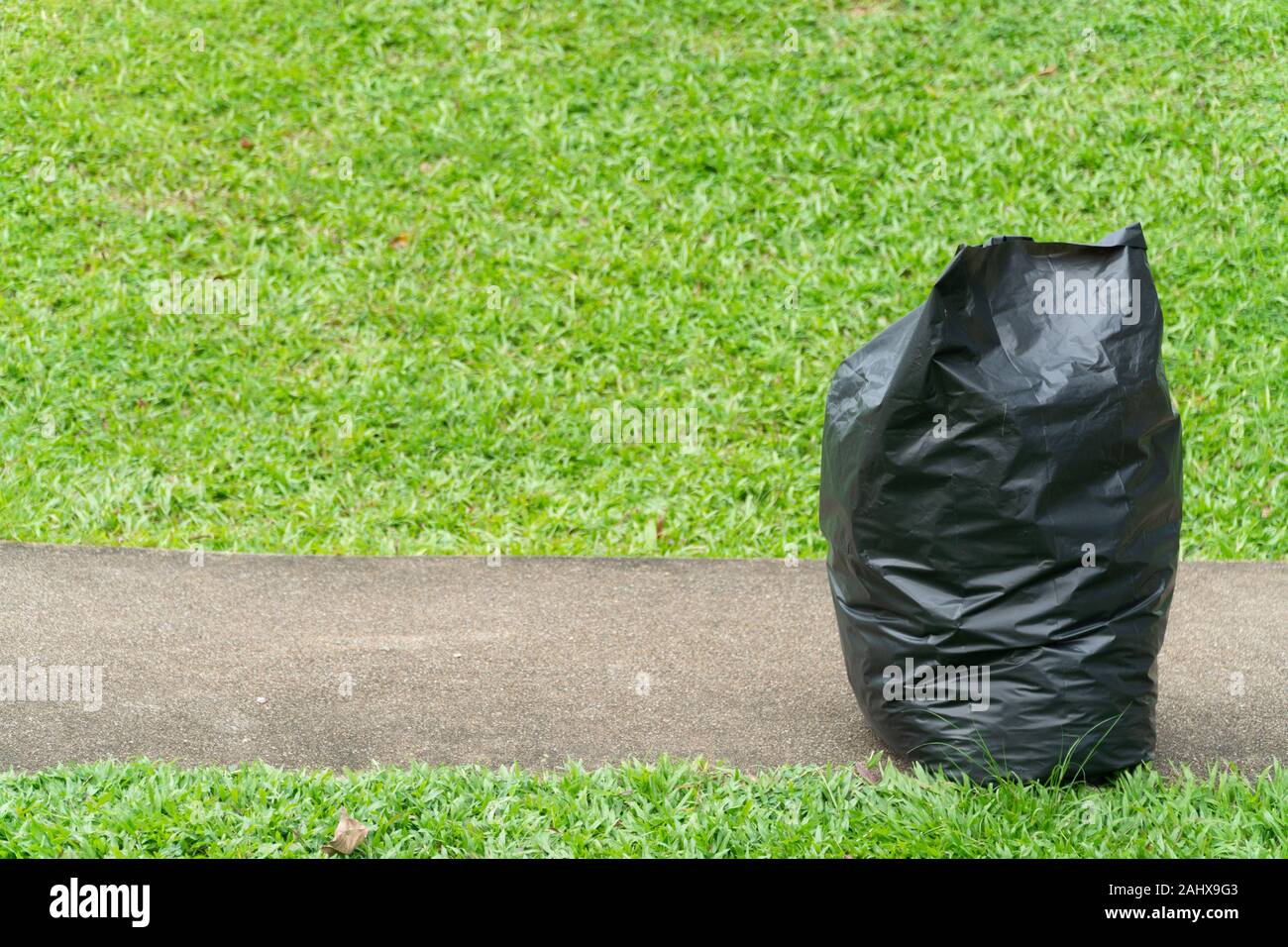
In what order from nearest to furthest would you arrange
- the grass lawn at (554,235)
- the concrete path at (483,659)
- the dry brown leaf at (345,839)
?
the dry brown leaf at (345,839) → the concrete path at (483,659) → the grass lawn at (554,235)

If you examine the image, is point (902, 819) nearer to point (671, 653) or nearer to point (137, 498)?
point (671, 653)

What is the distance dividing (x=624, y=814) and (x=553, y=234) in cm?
470

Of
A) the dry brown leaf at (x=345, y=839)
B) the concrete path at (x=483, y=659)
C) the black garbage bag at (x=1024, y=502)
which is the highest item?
the black garbage bag at (x=1024, y=502)

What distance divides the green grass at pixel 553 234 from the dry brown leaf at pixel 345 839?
258 centimetres

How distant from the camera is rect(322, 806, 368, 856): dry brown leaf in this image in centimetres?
296

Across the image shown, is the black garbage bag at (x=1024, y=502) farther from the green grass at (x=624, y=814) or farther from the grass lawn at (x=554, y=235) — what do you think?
the grass lawn at (x=554, y=235)

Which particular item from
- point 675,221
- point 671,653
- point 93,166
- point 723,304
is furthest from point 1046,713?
point 93,166

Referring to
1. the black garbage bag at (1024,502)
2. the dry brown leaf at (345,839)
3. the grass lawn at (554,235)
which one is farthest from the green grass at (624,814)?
the grass lawn at (554,235)

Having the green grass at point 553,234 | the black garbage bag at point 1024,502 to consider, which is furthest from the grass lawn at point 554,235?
the black garbage bag at point 1024,502

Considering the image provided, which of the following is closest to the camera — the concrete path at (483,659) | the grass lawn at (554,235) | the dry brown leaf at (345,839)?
the dry brown leaf at (345,839)

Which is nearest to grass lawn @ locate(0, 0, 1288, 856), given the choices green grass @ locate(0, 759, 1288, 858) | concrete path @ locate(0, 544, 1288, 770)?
concrete path @ locate(0, 544, 1288, 770)

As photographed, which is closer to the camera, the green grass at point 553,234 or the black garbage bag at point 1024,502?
the black garbage bag at point 1024,502

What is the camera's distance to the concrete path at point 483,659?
145 inches

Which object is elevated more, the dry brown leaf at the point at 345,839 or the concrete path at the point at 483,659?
the concrete path at the point at 483,659
